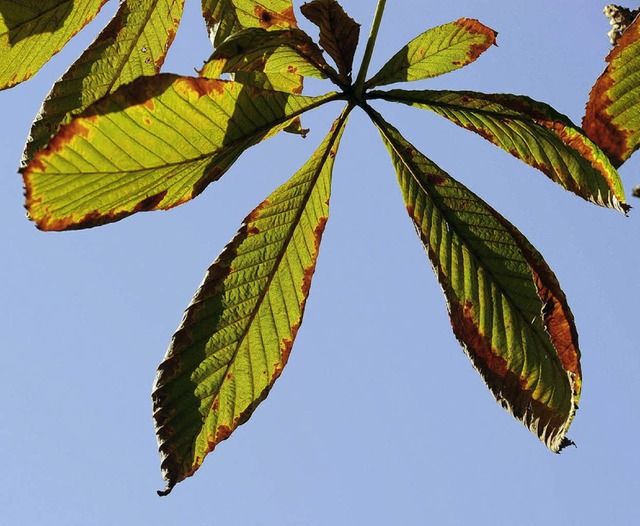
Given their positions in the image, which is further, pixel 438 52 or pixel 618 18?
pixel 438 52

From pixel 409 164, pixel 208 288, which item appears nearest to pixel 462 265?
pixel 409 164

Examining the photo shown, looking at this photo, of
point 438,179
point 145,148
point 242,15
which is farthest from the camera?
point 242,15

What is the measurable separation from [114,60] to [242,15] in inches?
10.0

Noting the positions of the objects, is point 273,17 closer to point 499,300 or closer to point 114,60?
point 114,60

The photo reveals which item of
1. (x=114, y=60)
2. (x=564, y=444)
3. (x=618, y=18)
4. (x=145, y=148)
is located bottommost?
(x=564, y=444)

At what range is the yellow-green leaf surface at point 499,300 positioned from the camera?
4.49ft

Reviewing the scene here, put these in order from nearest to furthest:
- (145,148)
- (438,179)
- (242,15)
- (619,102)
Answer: (145,148), (619,102), (438,179), (242,15)

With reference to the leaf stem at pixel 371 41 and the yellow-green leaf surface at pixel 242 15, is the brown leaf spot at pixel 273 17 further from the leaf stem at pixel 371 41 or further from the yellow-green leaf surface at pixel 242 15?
the leaf stem at pixel 371 41

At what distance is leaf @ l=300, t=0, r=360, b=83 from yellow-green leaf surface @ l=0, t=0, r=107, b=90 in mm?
429

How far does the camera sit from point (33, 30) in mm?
1445

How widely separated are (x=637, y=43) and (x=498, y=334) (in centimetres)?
52

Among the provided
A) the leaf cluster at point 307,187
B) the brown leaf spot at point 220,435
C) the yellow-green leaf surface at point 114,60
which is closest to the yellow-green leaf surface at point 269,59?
the leaf cluster at point 307,187

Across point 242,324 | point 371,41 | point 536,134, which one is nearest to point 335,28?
point 371,41

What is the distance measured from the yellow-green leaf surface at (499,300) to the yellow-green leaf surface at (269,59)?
32 centimetres
